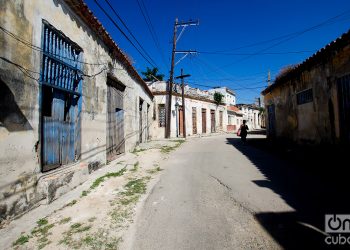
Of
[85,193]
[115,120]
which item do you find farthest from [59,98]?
[115,120]

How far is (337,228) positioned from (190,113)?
23372 mm

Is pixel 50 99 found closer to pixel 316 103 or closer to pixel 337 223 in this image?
pixel 337 223

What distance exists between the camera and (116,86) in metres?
9.52

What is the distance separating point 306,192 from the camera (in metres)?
4.61

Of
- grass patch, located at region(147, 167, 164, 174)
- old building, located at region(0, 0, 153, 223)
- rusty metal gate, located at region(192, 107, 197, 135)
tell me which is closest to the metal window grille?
old building, located at region(0, 0, 153, 223)

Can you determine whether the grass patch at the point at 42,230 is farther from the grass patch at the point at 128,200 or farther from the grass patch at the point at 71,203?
the grass patch at the point at 128,200

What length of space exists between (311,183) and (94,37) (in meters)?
7.12

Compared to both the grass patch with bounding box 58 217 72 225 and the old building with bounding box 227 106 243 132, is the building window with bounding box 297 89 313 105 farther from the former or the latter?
the old building with bounding box 227 106 243 132

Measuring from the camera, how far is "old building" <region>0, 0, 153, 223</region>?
3.63 meters

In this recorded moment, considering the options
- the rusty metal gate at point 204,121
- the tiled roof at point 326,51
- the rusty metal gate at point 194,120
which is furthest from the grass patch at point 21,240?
the rusty metal gate at point 204,121

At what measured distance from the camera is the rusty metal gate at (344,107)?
6967 mm

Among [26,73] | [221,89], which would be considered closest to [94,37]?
[26,73]

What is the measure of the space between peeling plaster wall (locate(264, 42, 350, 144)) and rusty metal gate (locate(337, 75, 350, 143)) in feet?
0.57

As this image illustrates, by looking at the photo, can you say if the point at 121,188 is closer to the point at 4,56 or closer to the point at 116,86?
the point at 4,56
